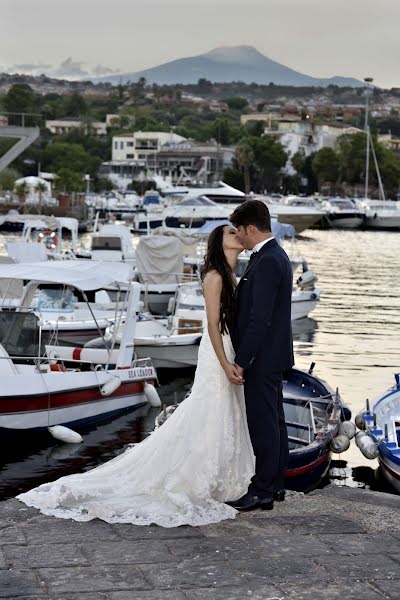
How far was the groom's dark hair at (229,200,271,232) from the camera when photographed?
7484 millimetres

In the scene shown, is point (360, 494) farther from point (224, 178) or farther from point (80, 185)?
point (224, 178)

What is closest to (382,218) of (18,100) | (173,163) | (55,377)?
(173,163)

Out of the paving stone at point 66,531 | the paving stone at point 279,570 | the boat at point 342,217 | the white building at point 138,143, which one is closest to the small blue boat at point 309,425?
the paving stone at point 66,531

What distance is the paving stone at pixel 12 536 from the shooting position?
6.79m

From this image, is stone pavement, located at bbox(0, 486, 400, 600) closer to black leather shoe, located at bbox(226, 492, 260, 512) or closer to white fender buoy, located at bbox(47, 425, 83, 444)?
black leather shoe, located at bbox(226, 492, 260, 512)

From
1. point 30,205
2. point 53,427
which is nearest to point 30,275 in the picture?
point 53,427

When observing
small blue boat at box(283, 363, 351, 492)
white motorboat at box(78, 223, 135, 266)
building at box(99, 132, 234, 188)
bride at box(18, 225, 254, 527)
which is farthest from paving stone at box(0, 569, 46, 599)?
building at box(99, 132, 234, 188)

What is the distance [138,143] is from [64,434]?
17440 centimetres

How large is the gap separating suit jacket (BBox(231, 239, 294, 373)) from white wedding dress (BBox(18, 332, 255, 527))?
226mm

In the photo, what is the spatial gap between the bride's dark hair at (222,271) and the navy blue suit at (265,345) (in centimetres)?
5

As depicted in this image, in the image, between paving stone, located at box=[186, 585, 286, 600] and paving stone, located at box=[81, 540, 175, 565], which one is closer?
paving stone, located at box=[186, 585, 286, 600]

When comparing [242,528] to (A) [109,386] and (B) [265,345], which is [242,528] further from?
(A) [109,386]

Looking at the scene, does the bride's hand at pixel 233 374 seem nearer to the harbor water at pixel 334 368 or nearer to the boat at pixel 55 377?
the harbor water at pixel 334 368

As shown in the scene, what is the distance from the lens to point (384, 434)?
13.7 metres
